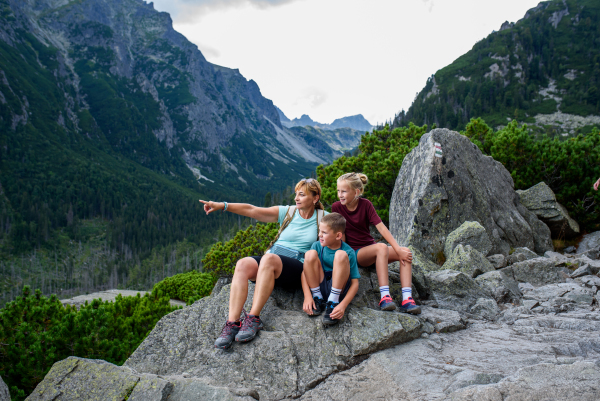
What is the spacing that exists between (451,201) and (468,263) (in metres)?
2.77

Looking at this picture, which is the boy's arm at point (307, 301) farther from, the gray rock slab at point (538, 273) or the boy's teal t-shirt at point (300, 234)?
the gray rock slab at point (538, 273)

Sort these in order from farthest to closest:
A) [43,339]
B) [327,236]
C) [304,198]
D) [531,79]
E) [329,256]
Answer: [531,79], [43,339], [304,198], [329,256], [327,236]

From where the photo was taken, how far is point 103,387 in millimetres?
3623

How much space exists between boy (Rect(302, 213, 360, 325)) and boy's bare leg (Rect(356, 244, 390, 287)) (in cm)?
51

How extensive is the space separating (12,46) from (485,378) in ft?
868

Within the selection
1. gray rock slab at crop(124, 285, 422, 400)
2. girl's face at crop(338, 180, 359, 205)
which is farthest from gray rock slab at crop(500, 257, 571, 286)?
girl's face at crop(338, 180, 359, 205)

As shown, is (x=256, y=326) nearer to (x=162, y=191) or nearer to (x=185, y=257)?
(x=185, y=257)

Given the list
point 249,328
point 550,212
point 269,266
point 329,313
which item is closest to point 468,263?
point 329,313

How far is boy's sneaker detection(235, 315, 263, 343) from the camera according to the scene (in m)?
4.39

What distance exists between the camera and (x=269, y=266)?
470cm

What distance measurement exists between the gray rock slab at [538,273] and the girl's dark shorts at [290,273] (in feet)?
20.6

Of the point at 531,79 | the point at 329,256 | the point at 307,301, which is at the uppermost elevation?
the point at 531,79

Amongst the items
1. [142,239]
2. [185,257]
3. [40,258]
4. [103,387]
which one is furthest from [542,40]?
[40,258]

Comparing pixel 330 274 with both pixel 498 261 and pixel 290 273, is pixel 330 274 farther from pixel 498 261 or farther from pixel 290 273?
pixel 498 261
